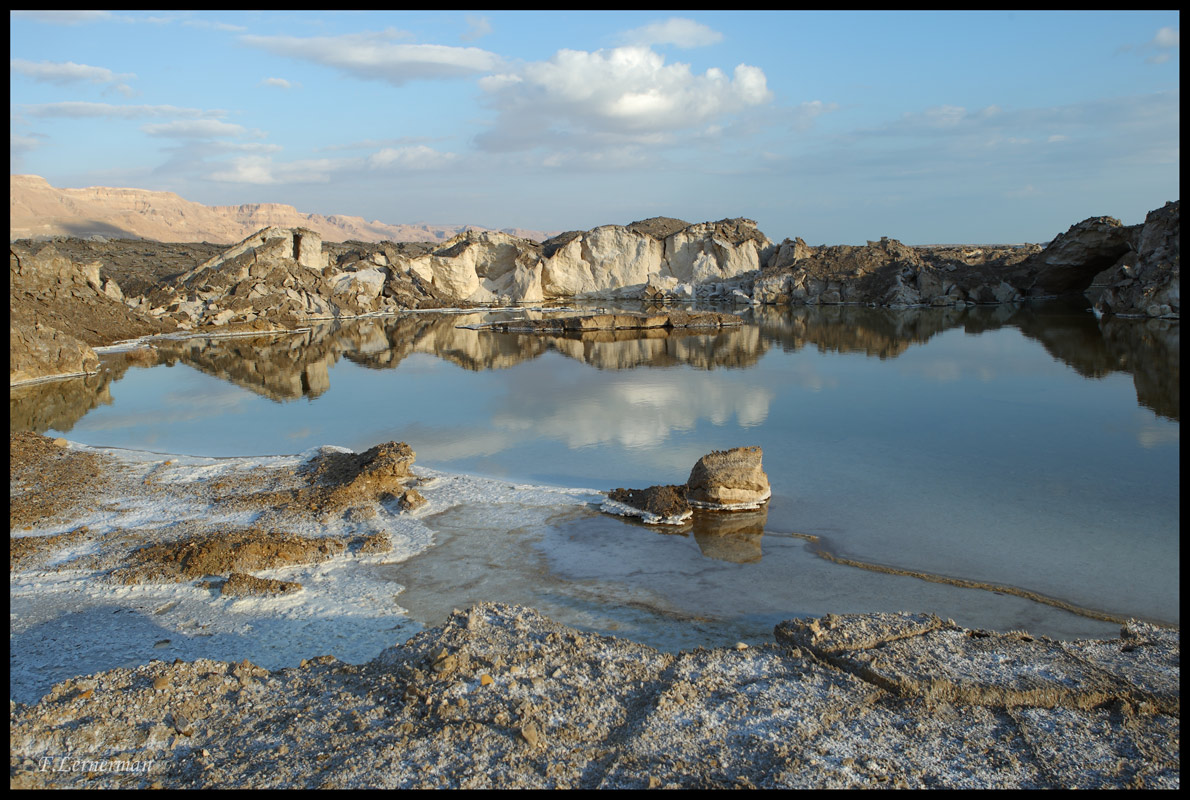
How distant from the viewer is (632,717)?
3.81 m

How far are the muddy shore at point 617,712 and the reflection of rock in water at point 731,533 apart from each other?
2.20 metres

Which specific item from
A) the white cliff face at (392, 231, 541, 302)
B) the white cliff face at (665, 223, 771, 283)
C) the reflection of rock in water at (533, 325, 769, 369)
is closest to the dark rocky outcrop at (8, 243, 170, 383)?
the reflection of rock in water at (533, 325, 769, 369)

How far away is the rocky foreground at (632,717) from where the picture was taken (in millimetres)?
3355

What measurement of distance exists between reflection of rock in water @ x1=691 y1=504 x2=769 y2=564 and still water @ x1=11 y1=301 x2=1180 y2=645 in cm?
4

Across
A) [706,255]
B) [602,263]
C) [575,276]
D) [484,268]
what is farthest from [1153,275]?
[484,268]

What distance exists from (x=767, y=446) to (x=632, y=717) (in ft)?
25.3

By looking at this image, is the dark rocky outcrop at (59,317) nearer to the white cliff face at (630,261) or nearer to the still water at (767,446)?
the still water at (767,446)

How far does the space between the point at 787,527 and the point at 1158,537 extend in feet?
11.2

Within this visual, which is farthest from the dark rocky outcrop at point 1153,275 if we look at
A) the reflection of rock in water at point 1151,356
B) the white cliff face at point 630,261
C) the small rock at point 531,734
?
the small rock at point 531,734

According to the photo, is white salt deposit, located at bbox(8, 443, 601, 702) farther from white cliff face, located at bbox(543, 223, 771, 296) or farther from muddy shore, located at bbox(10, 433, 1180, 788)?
white cliff face, located at bbox(543, 223, 771, 296)

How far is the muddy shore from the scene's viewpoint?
3.37m

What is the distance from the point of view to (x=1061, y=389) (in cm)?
1554
